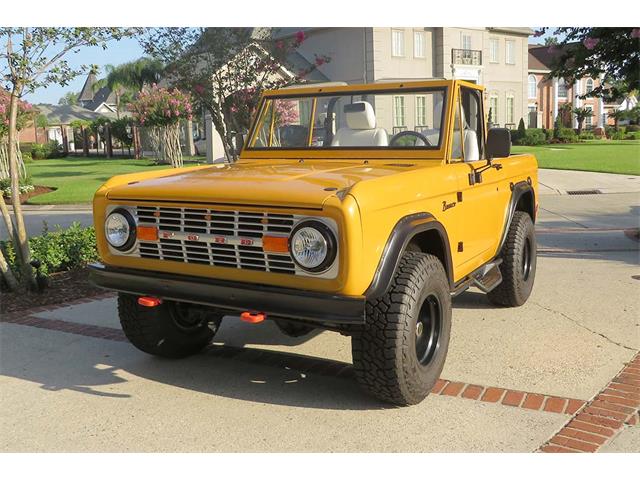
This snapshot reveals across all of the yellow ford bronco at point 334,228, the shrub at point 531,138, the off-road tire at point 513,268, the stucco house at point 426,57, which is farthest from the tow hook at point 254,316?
the shrub at point 531,138

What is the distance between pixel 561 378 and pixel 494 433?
101 cm

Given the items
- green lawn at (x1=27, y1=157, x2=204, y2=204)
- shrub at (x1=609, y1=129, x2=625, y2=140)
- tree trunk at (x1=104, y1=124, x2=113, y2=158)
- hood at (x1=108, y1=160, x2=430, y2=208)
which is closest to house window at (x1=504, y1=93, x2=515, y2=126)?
shrub at (x1=609, y1=129, x2=625, y2=140)

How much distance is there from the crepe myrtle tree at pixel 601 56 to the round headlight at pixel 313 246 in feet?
19.9

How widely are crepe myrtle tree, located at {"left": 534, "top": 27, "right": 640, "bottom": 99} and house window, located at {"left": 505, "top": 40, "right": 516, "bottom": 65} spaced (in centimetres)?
3285

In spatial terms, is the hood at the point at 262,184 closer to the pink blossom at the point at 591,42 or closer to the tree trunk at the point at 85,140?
the pink blossom at the point at 591,42

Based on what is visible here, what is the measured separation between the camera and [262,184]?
3.92m

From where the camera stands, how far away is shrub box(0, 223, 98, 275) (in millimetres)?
7238

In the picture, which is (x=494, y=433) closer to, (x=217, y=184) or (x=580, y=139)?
(x=217, y=184)

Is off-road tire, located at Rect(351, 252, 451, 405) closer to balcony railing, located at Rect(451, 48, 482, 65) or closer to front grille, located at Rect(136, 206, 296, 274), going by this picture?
front grille, located at Rect(136, 206, 296, 274)

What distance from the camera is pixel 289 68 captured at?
13484mm

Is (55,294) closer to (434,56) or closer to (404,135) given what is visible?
(404,135)

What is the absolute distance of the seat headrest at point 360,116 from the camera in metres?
5.25

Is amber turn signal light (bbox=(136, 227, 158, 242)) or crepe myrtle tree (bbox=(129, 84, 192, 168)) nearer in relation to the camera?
amber turn signal light (bbox=(136, 227, 158, 242))

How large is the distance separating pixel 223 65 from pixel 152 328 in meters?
7.80
